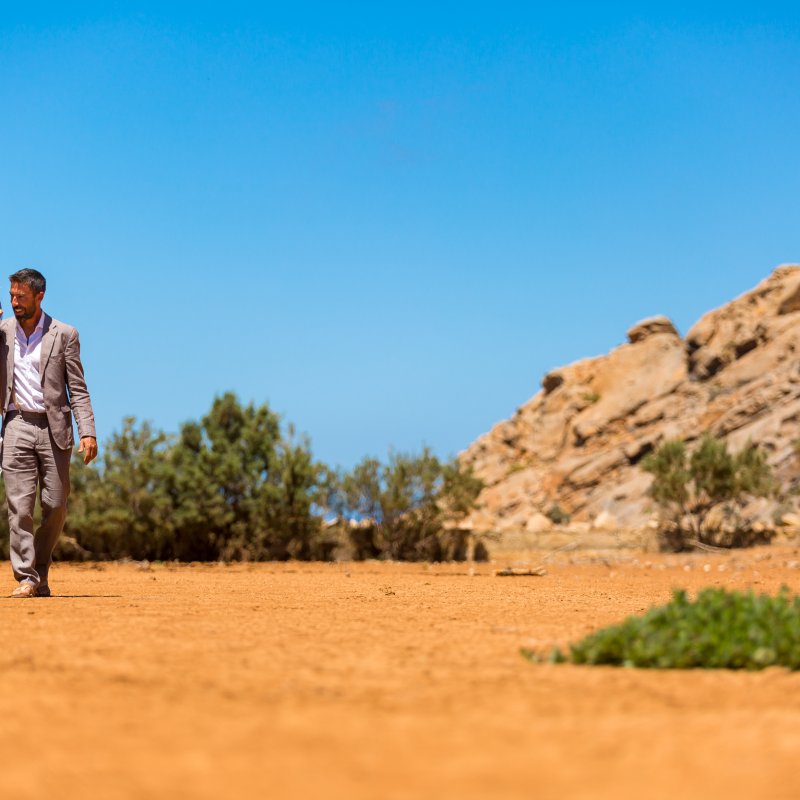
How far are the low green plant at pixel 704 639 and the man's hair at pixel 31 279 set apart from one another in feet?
20.6

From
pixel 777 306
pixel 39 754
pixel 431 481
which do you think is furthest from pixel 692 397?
pixel 39 754

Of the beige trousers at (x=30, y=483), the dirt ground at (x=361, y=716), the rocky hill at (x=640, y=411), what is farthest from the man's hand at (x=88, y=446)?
the rocky hill at (x=640, y=411)

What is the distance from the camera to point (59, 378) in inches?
380

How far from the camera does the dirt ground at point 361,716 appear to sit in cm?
297

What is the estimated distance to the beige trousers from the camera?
9.38m

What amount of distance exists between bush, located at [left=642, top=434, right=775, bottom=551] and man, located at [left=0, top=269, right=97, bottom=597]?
74.1 feet

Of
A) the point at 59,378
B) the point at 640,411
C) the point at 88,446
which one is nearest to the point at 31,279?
the point at 59,378

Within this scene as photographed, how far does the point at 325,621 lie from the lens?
7.45 meters

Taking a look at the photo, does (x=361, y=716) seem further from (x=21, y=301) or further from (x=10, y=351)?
(x=21, y=301)

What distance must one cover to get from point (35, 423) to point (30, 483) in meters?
0.54

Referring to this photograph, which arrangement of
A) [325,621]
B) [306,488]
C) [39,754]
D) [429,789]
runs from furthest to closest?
[306,488] < [325,621] < [39,754] < [429,789]

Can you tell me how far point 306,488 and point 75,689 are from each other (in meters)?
21.3

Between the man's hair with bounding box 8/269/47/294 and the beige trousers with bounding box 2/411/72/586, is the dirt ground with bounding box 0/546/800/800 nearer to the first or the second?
the beige trousers with bounding box 2/411/72/586

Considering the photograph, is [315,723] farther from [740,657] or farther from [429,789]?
[740,657]
